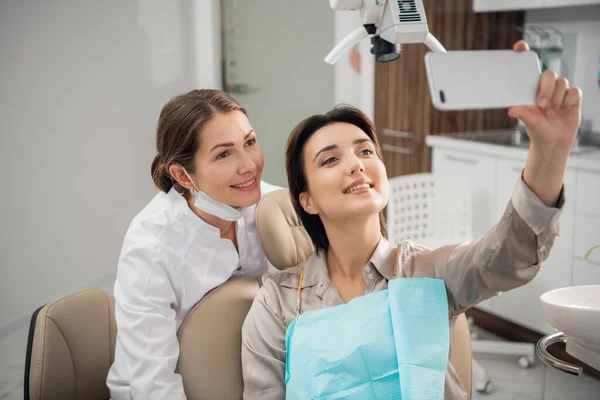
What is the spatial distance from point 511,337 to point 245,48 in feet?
6.81

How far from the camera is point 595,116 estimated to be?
11.2ft

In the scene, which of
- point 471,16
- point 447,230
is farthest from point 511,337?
point 471,16

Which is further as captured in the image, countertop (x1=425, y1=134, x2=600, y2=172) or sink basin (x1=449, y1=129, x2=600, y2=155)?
sink basin (x1=449, y1=129, x2=600, y2=155)

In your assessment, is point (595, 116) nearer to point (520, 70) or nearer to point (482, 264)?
point (482, 264)

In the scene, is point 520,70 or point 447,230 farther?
point 447,230

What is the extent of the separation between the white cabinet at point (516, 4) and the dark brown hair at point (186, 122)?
217 centimetres

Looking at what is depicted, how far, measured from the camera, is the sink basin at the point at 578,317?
0.97m

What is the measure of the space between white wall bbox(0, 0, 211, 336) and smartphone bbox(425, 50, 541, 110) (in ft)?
6.32

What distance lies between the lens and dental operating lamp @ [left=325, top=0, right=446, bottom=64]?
1.06 m

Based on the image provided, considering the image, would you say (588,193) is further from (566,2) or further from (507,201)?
(566,2)

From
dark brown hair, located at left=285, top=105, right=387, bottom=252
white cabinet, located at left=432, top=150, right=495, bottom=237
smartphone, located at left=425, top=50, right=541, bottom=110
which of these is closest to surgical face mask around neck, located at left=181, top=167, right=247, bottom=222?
dark brown hair, located at left=285, top=105, right=387, bottom=252

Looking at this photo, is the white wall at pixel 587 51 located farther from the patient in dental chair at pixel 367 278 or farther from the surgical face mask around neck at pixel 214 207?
the surgical face mask around neck at pixel 214 207

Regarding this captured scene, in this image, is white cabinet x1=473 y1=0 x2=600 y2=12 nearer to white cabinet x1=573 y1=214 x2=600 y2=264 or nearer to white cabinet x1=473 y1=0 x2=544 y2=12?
white cabinet x1=473 y1=0 x2=544 y2=12

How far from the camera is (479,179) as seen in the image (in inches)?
127
